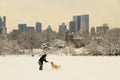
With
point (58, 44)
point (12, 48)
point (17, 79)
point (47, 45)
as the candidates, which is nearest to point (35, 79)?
point (17, 79)

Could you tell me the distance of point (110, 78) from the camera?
25.2 metres

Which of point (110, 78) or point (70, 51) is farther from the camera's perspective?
point (70, 51)

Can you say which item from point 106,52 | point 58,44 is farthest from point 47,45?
point 106,52

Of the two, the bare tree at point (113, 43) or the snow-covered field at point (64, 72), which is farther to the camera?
the bare tree at point (113, 43)

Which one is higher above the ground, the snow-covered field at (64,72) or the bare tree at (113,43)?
the bare tree at (113,43)

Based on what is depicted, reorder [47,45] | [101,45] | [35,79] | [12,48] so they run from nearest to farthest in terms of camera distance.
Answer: [35,79]
[101,45]
[12,48]
[47,45]

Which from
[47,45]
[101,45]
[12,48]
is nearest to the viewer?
[101,45]

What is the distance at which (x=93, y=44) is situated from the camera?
462 ft

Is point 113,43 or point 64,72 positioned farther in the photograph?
point 113,43

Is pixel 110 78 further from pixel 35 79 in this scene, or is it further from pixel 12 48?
pixel 12 48

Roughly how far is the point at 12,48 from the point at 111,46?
136 feet

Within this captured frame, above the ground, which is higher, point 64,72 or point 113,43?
point 113,43

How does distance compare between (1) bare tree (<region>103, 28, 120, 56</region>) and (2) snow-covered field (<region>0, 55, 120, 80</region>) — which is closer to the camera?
(2) snow-covered field (<region>0, 55, 120, 80</region>)

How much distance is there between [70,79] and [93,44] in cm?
11686
